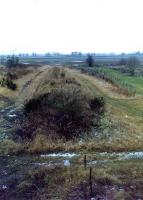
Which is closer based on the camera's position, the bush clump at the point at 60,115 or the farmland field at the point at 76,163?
the farmland field at the point at 76,163

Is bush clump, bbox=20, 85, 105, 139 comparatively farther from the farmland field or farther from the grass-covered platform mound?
the farmland field

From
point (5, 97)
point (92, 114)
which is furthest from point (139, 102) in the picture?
point (92, 114)

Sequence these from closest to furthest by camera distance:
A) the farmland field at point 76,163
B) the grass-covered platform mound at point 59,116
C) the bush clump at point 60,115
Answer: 1. the farmland field at point 76,163
2. the grass-covered platform mound at point 59,116
3. the bush clump at point 60,115

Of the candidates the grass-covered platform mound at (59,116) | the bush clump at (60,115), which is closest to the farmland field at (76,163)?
the grass-covered platform mound at (59,116)

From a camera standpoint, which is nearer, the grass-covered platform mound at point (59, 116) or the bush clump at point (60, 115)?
the grass-covered platform mound at point (59, 116)

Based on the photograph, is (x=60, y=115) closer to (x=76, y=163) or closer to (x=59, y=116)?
(x=59, y=116)

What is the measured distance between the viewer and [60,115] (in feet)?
97.3

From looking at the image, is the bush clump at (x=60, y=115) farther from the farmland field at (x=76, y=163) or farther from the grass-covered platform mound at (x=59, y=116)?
the farmland field at (x=76, y=163)

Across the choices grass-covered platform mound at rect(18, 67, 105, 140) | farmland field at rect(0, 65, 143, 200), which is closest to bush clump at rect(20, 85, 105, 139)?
grass-covered platform mound at rect(18, 67, 105, 140)

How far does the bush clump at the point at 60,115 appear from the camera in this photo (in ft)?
91.7

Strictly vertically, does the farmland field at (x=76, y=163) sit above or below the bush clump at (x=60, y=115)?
below

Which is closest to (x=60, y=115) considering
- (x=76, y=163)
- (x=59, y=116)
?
(x=59, y=116)

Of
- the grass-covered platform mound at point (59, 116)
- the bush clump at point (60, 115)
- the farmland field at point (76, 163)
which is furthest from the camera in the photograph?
the bush clump at point (60, 115)

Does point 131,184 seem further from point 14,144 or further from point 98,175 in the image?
point 14,144
